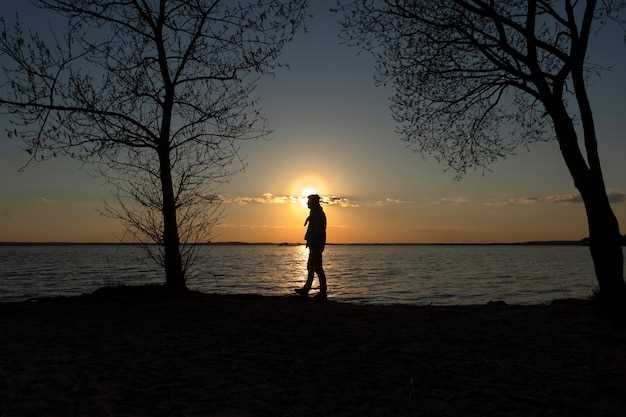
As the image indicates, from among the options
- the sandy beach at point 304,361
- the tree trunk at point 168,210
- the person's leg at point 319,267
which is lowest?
the sandy beach at point 304,361

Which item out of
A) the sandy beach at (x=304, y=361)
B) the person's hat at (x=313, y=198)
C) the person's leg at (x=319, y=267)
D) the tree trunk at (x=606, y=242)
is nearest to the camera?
the sandy beach at (x=304, y=361)

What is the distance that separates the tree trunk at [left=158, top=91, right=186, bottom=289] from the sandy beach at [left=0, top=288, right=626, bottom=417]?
7.16ft

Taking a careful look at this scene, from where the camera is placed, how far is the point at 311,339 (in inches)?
370

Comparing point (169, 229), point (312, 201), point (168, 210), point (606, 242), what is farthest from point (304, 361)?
point (312, 201)

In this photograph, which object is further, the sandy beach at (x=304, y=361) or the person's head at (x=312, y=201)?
the person's head at (x=312, y=201)

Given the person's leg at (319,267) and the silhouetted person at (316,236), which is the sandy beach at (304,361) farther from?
the silhouetted person at (316,236)

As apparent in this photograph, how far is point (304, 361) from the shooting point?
25.9 feet

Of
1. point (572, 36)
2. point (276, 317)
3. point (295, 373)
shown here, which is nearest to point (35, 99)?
point (276, 317)

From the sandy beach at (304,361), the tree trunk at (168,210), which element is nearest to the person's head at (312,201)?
the tree trunk at (168,210)

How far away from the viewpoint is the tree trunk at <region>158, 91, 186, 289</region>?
14.8m

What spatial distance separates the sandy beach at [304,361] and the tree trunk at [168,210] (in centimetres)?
218

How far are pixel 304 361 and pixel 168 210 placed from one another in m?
8.28

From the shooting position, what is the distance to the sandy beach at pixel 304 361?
5926 mm

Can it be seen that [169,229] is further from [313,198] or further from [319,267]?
[319,267]
